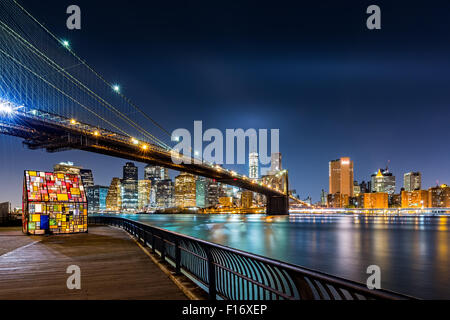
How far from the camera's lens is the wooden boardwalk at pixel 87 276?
5.96 m

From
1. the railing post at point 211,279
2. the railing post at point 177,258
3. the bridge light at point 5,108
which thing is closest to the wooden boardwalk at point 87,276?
the railing post at point 177,258

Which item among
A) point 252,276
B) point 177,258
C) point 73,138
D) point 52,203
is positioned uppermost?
point 73,138

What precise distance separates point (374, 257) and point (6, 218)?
33.1 metres

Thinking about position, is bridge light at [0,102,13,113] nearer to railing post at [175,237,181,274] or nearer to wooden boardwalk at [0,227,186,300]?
wooden boardwalk at [0,227,186,300]

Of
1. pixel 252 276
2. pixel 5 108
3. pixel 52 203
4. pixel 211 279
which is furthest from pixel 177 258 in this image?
pixel 5 108

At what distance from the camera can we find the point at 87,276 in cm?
750

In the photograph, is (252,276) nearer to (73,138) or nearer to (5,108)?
(5,108)

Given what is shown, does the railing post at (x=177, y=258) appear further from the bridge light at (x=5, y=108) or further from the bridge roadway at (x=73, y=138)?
the bridge roadway at (x=73, y=138)

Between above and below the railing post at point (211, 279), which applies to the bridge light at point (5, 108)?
above

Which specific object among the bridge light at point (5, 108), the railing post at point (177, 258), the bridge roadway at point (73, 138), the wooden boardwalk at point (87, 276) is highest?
the bridge light at point (5, 108)

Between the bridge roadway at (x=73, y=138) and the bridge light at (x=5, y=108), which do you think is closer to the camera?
the bridge light at (x=5, y=108)
